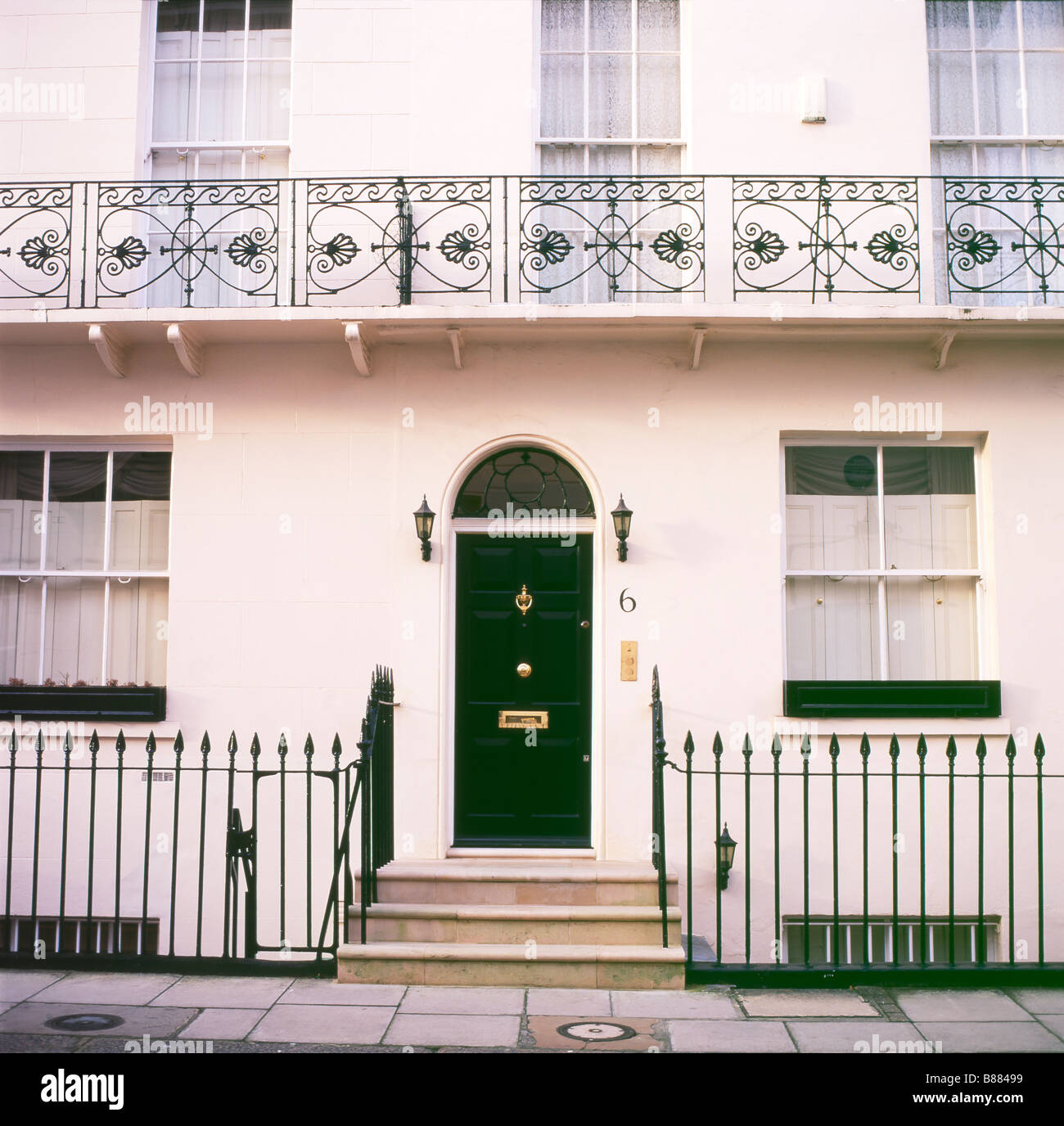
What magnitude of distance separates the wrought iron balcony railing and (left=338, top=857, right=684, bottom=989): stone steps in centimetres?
406

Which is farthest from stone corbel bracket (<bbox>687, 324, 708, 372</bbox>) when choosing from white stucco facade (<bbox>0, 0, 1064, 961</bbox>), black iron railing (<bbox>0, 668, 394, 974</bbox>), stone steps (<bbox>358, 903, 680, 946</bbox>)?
stone steps (<bbox>358, 903, 680, 946</bbox>)

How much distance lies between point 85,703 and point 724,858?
4.75 metres

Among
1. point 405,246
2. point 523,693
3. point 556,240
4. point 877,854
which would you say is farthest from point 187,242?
point 877,854

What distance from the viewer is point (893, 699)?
293 inches

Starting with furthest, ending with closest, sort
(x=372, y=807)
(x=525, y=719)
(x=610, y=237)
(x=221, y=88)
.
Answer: (x=221, y=88) < (x=610, y=237) < (x=525, y=719) < (x=372, y=807)

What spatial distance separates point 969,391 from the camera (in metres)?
7.61

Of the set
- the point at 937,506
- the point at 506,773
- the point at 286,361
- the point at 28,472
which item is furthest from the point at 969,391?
the point at 28,472

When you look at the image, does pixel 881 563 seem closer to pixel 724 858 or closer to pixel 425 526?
pixel 724 858

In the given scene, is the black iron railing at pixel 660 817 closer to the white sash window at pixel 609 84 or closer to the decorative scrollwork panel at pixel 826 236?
the decorative scrollwork panel at pixel 826 236

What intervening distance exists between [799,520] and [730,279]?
1.89 meters

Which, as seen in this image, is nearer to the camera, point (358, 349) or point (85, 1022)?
point (85, 1022)

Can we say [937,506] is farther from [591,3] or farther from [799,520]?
[591,3]

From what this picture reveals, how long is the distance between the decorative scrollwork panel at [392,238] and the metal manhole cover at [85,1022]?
4.90 meters

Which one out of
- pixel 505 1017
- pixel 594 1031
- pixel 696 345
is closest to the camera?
pixel 594 1031
